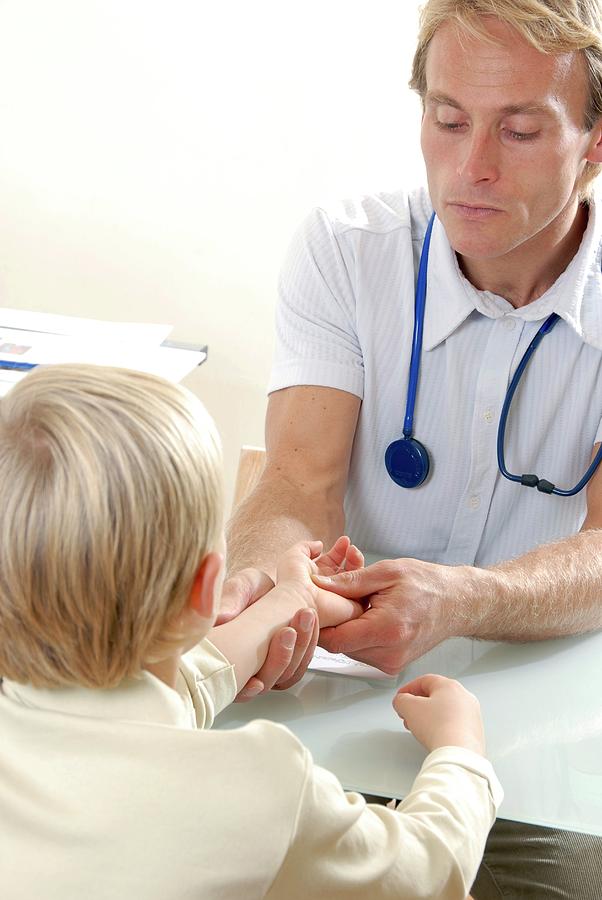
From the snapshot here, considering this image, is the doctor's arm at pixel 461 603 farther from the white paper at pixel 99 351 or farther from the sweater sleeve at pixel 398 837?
the white paper at pixel 99 351

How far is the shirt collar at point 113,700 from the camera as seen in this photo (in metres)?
0.81

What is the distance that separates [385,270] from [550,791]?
893 mm

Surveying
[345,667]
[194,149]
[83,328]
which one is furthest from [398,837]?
[194,149]

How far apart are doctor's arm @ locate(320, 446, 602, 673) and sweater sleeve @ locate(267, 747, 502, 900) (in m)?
0.23

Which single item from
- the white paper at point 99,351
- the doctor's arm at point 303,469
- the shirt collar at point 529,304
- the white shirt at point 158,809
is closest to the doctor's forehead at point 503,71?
the shirt collar at point 529,304

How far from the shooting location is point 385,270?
5.53 feet

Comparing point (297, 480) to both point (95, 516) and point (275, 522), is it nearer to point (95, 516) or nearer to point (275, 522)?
point (275, 522)

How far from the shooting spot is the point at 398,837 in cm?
87

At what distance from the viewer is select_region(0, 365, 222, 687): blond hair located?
76cm

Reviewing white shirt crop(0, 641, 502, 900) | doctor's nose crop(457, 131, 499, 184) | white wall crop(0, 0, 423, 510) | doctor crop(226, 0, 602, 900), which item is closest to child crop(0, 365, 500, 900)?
white shirt crop(0, 641, 502, 900)

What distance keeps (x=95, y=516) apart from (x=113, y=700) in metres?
0.15

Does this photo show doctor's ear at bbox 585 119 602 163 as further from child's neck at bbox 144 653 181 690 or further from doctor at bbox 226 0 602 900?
child's neck at bbox 144 653 181 690

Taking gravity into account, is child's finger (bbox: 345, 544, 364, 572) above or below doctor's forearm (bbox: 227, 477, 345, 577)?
above

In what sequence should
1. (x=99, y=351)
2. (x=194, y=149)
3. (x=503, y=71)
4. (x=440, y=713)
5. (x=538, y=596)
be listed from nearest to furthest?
(x=440, y=713)
(x=538, y=596)
(x=503, y=71)
(x=99, y=351)
(x=194, y=149)
